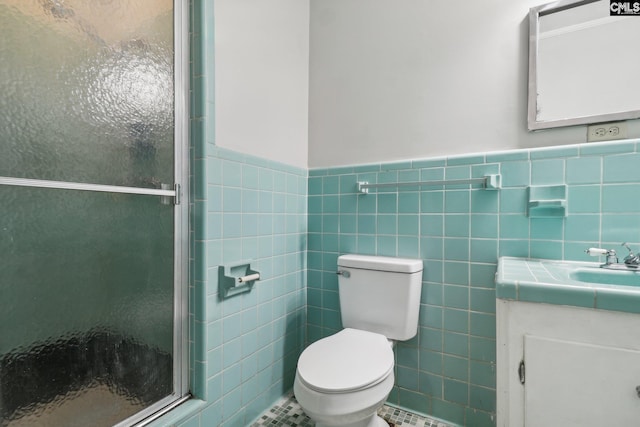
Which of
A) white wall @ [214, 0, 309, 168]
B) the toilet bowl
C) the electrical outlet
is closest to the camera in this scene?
the toilet bowl

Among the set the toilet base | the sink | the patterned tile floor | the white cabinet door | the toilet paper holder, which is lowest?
the patterned tile floor

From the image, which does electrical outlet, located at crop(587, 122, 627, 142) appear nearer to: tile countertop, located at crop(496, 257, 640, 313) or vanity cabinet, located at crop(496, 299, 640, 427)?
tile countertop, located at crop(496, 257, 640, 313)

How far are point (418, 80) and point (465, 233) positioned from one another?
2.64ft

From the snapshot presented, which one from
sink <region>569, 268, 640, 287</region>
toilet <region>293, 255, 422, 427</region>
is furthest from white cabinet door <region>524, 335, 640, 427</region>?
toilet <region>293, 255, 422, 427</region>

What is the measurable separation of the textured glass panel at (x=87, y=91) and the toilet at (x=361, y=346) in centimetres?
93

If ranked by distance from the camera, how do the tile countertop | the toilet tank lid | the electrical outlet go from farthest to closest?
1. the toilet tank lid
2. the electrical outlet
3. the tile countertop

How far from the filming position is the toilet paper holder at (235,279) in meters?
1.27

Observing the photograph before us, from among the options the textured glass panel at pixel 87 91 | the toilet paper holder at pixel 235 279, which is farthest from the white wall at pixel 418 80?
the textured glass panel at pixel 87 91

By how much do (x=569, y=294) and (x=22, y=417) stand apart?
1529 millimetres

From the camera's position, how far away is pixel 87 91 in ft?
3.12

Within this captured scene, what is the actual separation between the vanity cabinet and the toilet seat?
0.40 meters

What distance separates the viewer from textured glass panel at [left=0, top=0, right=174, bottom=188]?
0.82 metres

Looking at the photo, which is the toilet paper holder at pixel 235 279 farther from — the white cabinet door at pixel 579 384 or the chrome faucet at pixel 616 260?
the chrome faucet at pixel 616 260

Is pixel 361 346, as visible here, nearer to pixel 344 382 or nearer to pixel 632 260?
pixel 344 382
